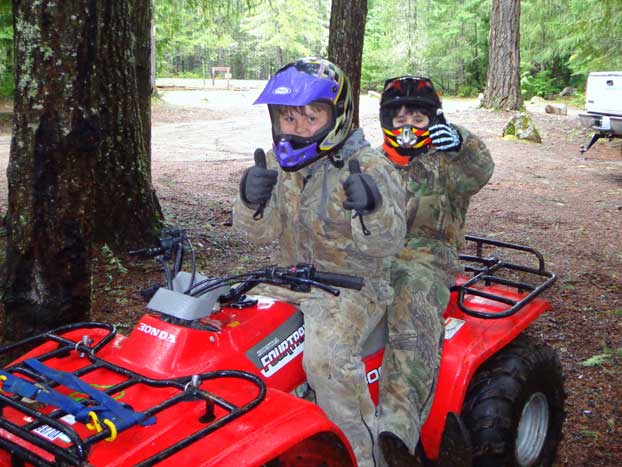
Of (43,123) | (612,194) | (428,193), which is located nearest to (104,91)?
(43,123)

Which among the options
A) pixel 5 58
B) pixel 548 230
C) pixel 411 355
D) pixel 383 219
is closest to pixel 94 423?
pixel 383 219

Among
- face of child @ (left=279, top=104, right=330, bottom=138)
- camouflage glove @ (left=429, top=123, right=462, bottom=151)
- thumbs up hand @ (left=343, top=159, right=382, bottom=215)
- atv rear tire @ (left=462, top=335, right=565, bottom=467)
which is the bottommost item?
atv rear tire @ (left=462, top=335, right=565, bottom=467)

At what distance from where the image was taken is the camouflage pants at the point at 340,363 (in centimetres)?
282

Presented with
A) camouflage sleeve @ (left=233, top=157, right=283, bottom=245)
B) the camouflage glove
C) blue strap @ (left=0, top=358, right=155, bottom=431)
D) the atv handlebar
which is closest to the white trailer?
the camouflage glove

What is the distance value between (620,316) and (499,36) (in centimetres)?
1620

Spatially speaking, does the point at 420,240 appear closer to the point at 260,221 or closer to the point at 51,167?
the point at 260,221

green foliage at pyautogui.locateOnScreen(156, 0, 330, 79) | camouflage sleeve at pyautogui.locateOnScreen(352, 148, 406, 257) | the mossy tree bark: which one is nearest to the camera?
camouflage sleeve at pyautogui.locateOnScreen(352, 148, 406, 257)

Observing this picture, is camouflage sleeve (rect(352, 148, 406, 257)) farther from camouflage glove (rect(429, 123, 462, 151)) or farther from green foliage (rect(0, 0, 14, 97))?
green foliage (rect(0, 0, 14, 97))

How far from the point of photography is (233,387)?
2.55m

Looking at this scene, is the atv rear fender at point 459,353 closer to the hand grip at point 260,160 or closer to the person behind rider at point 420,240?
the person behind rider at point 420,240

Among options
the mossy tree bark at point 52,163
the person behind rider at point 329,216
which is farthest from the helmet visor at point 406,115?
the mossy tree bark at point 52,163

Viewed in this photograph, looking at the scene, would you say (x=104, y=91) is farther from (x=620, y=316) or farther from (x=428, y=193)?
(x=620, y=316)

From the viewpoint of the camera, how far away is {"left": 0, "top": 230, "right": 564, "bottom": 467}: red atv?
7.05 feet

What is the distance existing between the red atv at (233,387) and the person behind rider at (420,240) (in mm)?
135
